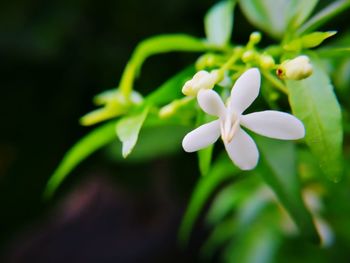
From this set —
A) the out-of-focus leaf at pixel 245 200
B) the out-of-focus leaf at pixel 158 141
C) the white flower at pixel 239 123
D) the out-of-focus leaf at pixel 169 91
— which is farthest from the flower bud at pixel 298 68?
the out-of-focus leaf at pixel 158 141

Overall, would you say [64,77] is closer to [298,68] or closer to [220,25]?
[220,25]

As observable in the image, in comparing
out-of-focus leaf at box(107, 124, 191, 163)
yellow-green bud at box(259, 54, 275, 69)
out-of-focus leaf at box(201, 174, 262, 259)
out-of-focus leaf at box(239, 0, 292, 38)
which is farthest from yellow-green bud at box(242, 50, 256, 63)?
out-of-focus leaf at box(107, 124, 191, 163)

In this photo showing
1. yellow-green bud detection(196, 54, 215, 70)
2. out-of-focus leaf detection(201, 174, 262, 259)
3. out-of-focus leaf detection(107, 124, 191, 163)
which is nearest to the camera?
yellow-green bud detection(196, 54, 215, 70)

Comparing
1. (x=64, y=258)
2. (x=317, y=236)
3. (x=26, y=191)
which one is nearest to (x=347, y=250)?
(x=317, y=236)

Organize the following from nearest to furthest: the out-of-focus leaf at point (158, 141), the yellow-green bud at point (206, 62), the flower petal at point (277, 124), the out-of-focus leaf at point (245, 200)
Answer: the flower petal at point (277, 124) < the yellow-green bud at point (206, 62) < the out-of-focus leaf at point (245, 200) < the out-of-focus leaf at point (158, 141)

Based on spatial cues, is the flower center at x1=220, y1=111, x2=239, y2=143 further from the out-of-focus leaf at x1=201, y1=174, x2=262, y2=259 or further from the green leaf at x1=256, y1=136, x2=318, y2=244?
the out-of-focus leaf at x1=201, y1=174, x2=262, y2=259

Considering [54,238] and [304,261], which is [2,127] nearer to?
[304,261]

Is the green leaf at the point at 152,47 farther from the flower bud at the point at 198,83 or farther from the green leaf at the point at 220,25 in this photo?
the flower bud at the point at 198,83
